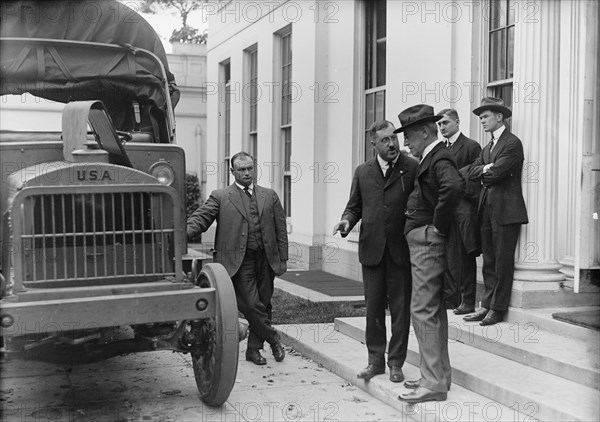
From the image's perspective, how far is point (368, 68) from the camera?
1167 centimetres

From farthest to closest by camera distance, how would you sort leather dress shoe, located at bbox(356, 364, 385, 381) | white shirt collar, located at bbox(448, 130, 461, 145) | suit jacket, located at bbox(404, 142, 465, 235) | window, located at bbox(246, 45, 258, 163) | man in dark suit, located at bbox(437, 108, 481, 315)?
1. window, located at bbox(246, 45, 258, 163)
2. white shirt collar, located at bbox(448, 130, 461, 145)
3. man in dark suit, located at bbox(437, 108, 481, 315)
4. leather dress shoe, located at bbox(356, 364, 385, 381)
5. suit jacket, located at bbox(404, 142, 465, 235)

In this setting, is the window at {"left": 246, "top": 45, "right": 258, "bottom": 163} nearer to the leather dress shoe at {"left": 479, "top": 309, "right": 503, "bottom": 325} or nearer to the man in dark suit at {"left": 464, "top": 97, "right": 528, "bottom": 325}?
the man in dark suit at {"left": 464, "top": 97, "right": 528, "bottom": 325}

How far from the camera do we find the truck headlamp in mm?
6273

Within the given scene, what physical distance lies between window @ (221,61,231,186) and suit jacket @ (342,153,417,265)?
1249cm

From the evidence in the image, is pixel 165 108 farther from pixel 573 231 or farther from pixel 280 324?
pixel 573 231

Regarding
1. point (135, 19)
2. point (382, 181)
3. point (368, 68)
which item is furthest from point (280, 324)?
point (368, 68)

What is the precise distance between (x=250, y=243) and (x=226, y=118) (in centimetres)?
1202

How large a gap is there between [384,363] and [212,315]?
157 cm

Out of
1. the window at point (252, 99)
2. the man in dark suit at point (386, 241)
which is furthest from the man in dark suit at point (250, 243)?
the window at point (252, 99)

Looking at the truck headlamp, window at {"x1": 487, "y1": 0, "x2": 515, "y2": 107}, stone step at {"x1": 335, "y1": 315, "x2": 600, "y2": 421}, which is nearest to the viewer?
stone step at {"x1": 335, "y1": 315, "x2": 600, "y2": 421}

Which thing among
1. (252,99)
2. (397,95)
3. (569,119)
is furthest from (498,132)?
(252,99)

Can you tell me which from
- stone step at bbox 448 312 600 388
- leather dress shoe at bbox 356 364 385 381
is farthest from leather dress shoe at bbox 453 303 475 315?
leather dress shoe at bbox 356 364 385 381

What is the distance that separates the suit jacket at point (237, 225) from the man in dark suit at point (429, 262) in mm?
1789

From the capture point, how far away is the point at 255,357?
691 cm
